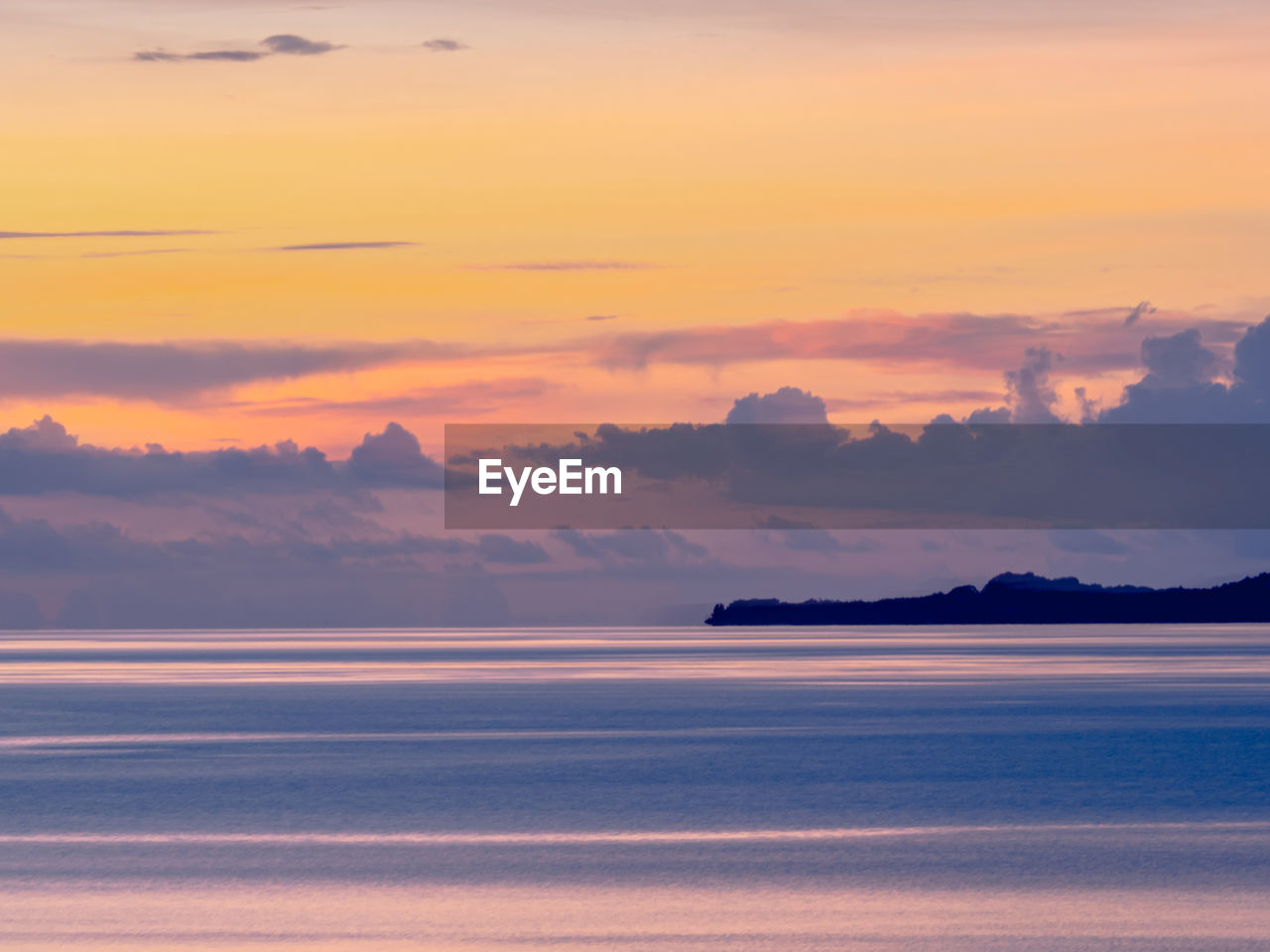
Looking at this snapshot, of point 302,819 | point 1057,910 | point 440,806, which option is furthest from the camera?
point 440,806

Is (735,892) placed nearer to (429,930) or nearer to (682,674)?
(429,930)

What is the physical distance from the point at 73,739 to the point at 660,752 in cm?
2700

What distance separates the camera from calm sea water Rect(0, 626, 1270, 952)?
91.9 ft

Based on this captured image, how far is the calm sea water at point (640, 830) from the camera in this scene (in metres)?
28.0

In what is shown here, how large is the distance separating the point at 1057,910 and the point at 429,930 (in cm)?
1034

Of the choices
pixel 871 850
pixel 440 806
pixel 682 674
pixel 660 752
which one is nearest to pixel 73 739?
pixel 660 752

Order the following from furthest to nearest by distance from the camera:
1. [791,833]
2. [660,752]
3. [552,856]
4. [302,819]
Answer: [660,752] → [302,819] → [791,833] → [552,856]

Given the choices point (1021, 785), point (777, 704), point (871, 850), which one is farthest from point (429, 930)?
point (777, 704)

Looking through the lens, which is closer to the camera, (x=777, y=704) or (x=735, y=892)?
(x=735, y=892)

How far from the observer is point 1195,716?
88.1m

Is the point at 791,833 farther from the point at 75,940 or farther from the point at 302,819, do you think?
the point at 75,940

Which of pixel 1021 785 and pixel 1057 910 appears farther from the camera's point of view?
pixel 1021 785

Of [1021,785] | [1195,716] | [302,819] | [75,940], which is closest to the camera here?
[75,940]

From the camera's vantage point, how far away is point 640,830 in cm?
4122
